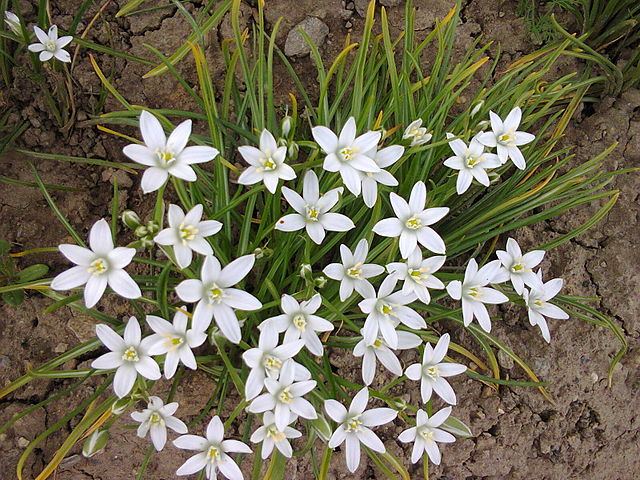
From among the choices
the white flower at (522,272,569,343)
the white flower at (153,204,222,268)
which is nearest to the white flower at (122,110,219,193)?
the white flower at (153,204,222,268)

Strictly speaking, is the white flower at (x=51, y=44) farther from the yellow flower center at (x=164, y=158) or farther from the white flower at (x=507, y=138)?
the white flower at (x=507, y=138)

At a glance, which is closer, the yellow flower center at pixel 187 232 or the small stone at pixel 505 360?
the yellow flower center at pixel 187 232

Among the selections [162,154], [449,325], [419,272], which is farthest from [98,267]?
[449,325]

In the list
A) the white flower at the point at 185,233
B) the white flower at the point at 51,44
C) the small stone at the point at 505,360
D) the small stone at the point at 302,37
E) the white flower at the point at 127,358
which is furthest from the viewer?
the small stone at the point at 302,37

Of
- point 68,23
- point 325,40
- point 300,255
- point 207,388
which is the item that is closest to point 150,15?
point 68,23

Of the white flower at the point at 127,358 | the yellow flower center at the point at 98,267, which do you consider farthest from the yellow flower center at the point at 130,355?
the yellow flower center at the point at 98,267

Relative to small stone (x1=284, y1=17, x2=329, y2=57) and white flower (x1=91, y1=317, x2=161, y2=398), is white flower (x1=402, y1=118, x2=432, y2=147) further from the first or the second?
white flower (x1=91, y1=317, x2=161, y2=398)

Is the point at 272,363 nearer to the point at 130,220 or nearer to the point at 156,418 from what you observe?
the point at 156,418
